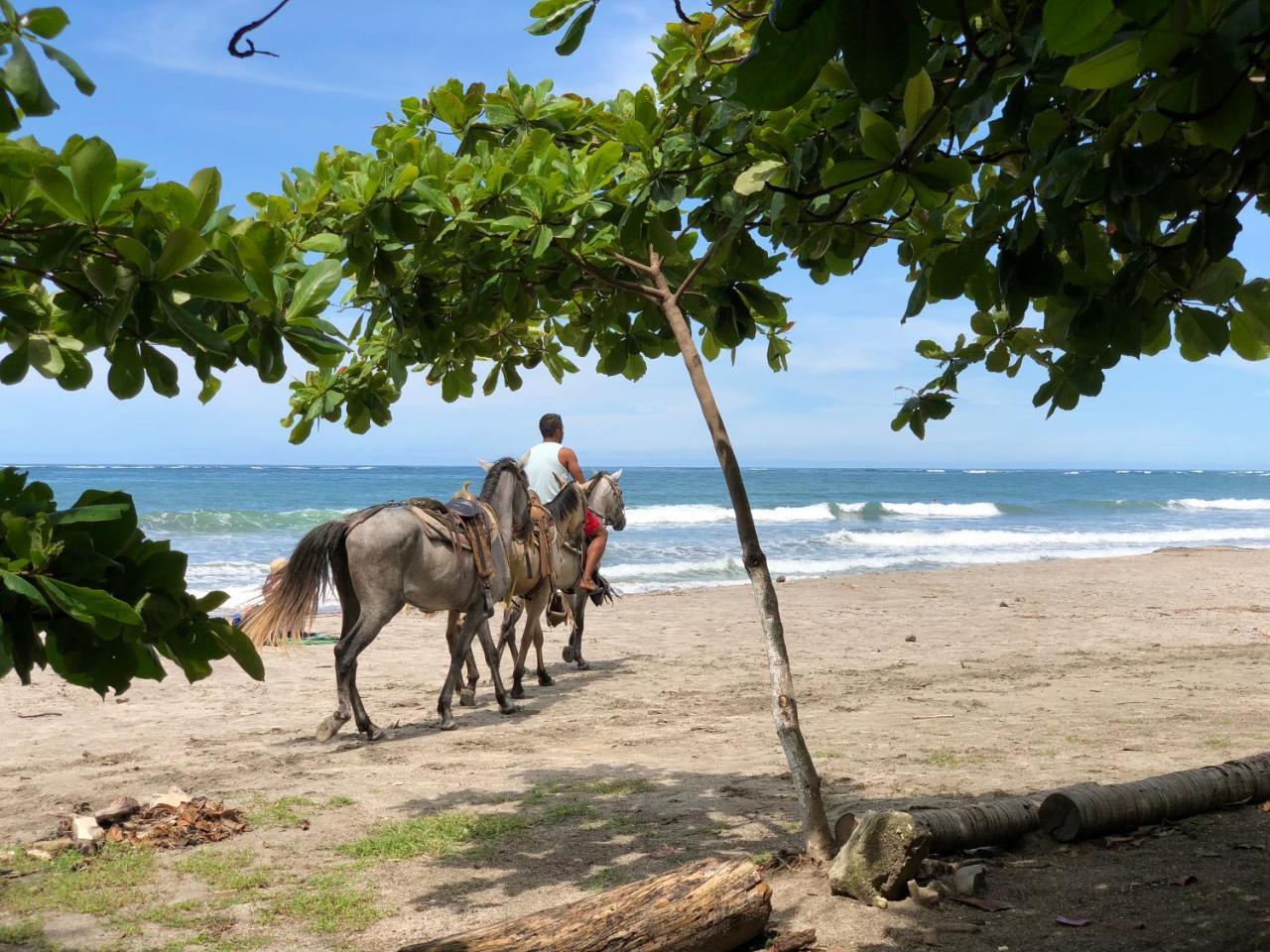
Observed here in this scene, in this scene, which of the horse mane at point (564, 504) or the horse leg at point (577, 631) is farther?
the horse leg at point (577, 631)

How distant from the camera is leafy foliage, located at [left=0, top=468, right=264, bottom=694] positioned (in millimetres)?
1549

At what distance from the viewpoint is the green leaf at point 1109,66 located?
51.3 inches

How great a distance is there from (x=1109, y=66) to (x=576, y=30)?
4.69 ft

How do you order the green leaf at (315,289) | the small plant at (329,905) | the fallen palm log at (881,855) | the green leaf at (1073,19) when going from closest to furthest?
1. the green leaf at (1073,19)
2. the green leaf at (315,289)
3. the fallen palm log at (881,855)
4. the small plant at (329,905)

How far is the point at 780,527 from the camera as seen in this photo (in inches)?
1449

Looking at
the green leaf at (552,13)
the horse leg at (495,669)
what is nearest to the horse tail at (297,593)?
the horse leg at (495,669)

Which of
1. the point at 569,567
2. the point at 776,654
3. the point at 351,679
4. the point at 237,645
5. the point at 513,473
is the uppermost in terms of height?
the point at 513,473

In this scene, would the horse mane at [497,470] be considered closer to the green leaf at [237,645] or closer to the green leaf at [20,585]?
the green leaf at [237,645]

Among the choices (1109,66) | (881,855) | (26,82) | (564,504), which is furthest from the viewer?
(564,504)

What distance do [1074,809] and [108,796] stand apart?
5.02 metres

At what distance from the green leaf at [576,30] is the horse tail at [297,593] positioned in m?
5.56

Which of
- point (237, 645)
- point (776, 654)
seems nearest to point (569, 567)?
point (776, 654)

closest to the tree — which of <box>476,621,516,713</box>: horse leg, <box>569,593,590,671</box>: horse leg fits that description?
<box>476,621,516,713</box>: horse leg

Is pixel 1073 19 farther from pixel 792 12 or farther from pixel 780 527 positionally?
pixel 780 527
